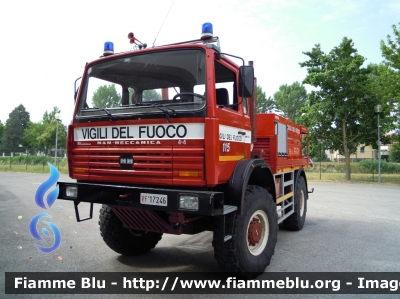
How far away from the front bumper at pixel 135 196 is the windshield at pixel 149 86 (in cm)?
84

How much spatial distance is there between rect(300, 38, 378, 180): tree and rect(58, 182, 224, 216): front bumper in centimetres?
1807

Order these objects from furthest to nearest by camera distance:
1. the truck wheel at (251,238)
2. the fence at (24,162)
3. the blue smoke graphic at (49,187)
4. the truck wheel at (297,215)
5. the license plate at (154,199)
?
1. the fence at (24,162)
2. the truck wheel at (297,215)
3. the blue smoke graphic at (49,187)
4. the truck wheel at (251,238)
5. the license plate at (154,199)

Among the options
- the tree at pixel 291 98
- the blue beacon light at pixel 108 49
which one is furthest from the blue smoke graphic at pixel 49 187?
the tree at pixel 291 98

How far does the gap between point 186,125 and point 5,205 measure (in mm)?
8561

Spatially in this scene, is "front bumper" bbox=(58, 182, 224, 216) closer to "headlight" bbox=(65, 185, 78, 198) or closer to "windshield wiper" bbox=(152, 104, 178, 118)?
"headlight" bbox=(65, 185, 78, 198)

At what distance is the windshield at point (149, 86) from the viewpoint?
3.69 meters

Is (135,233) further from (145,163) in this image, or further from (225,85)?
(225,85)

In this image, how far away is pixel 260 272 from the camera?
4172 millimetres

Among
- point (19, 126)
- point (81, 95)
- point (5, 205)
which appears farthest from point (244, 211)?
point (19, 126)

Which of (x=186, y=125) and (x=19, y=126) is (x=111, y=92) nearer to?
(x=186, y=125)

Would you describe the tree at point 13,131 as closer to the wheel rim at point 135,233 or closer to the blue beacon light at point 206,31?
the wheel rim at point 135,233

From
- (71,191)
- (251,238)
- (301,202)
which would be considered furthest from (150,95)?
(301,202)

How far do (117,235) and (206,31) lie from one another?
10.2ft

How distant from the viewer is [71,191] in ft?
13.5
